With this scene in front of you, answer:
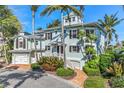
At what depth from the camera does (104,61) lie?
35.8ft

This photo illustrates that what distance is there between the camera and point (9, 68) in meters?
10.6

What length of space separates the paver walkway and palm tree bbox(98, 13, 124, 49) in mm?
1783

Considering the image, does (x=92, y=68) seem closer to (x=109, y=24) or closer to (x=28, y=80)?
(x=109, y=24)

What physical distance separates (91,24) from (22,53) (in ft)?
10.4

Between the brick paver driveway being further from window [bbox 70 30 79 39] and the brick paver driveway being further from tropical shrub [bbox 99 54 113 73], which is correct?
window [bbox 70 30 79 39]

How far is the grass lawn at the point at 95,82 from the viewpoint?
10148mm

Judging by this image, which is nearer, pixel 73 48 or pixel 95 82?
pixel 95 82

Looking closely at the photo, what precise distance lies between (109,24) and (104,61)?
166 cm

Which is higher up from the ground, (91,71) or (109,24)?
(109,24)

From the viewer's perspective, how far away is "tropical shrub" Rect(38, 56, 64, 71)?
35.4 feet

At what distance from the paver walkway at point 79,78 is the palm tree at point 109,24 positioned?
178cm

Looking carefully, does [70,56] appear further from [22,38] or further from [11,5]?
[11,5]

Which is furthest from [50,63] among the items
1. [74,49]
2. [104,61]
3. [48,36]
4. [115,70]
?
[115,70]

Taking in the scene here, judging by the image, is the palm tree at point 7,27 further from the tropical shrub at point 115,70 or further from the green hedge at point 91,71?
the tropical shrub at point 115,70
